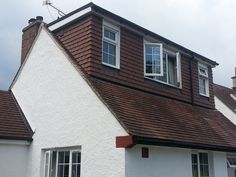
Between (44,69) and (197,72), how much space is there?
7.45m

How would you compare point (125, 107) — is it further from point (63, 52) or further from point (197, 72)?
point (197, 72)

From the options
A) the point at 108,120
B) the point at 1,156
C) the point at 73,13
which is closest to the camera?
the point at 108,120

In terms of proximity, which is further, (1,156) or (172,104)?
(172,104)

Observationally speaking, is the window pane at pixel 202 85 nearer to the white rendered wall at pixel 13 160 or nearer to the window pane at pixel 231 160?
the window pane at pixel 231 160

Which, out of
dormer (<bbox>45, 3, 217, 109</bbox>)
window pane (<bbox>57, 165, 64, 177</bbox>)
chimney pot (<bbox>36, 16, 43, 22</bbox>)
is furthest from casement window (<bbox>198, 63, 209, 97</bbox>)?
window pane (<bbox>57, 165, 64, 177</bbox>)

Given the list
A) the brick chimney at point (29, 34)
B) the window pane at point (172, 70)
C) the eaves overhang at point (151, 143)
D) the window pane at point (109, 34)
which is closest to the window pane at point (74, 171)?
the eaves overhang at point (151, 143)

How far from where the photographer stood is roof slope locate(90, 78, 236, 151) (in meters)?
10.0

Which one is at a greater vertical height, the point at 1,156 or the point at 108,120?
the point at 108,120

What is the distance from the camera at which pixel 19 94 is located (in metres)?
14.0

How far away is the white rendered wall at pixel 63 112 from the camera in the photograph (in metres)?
9.66

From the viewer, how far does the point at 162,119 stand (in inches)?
454

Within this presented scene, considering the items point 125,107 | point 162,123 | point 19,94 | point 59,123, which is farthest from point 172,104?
point 19,94

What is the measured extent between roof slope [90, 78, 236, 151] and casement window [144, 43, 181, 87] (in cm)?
95

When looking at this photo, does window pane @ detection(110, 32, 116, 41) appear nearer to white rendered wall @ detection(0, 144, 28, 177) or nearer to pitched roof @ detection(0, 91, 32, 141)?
pitched roof @ detection(0, 91, 32, 141)
